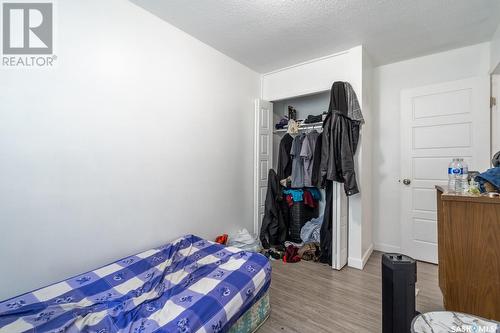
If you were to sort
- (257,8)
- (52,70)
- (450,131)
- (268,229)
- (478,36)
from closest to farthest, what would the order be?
(52,70) → (257,8) → (478,36) → (450,131) → (268,229)

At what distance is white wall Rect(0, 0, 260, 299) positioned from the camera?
4.34 feet

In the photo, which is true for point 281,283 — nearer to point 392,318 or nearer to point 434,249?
point 392,318

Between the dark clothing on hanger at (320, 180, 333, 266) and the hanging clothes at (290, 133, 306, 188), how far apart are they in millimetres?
395

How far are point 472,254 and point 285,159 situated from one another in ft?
7.01

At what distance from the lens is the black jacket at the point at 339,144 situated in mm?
2309

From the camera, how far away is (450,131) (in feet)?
8.34

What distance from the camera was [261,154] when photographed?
309 centimetres

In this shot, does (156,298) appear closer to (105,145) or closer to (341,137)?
(105,145)

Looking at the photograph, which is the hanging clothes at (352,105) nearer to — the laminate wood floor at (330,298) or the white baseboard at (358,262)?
the white baseboard at (358,262)

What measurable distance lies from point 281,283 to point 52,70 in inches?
97.2

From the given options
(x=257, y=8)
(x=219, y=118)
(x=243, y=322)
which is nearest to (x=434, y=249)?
(x=243, y=322)

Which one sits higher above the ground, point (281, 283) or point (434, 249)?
point (434, 249)

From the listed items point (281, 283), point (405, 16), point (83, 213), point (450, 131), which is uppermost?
point (405, 16)

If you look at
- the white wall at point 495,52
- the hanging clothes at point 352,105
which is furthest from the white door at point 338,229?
the white wall at point 495,52
